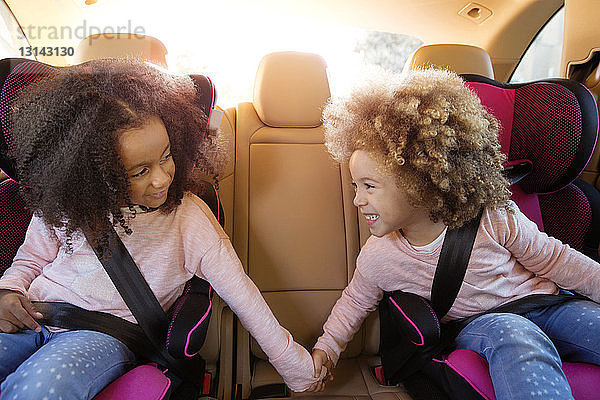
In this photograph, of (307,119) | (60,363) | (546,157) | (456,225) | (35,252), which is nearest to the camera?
(60,363)

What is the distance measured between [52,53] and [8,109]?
0.90m

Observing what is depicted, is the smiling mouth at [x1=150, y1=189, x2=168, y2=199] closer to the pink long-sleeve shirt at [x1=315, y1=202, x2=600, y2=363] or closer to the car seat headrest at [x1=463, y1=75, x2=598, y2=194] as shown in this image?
the pink long-sleeve shirt at [x1=315, y1=202, x2=600, y2=363]

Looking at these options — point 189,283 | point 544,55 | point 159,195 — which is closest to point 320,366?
point 189,283

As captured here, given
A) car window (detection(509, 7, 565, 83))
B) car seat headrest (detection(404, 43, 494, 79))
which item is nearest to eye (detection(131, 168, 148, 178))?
car seat headrest (detection(404, 43, 494, 79))

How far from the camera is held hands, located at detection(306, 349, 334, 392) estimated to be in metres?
1.37

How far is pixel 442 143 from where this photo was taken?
3.67 ft

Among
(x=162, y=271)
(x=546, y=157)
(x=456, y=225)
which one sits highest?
(x=546, y=157)

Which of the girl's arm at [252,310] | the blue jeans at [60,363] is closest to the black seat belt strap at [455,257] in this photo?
the girl's arm at [252,310]

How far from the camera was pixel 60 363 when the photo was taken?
978 mm

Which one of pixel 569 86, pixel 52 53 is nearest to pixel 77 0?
pixel 52 53

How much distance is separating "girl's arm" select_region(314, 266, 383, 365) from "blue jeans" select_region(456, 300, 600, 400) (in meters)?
0.28

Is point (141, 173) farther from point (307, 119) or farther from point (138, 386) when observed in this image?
point (307, 119)

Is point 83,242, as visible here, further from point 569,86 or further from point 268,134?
point 569,86

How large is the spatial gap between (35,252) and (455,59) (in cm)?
159
